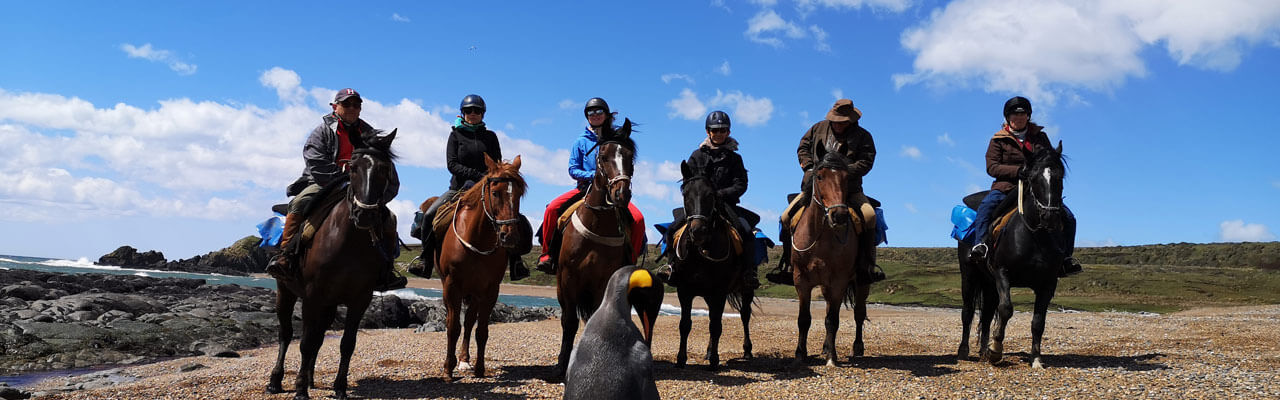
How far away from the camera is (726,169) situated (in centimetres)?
1103

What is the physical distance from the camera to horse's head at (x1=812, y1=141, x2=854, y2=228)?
31.8 feet

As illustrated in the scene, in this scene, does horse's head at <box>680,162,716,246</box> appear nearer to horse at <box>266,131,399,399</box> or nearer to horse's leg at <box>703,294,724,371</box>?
horse's leg at <box>703,294,724,371</box>

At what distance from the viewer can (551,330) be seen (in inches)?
836

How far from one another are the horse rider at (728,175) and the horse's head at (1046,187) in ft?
12.2

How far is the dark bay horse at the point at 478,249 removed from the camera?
923 cm

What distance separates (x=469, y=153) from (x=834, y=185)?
5.20m

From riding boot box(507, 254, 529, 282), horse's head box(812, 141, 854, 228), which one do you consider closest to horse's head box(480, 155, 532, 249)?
riding boot box(507, 254, 529, 282)

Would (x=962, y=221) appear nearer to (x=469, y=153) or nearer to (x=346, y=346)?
(x=469, y=153)

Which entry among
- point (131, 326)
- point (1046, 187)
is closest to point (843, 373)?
point (1046, 187)

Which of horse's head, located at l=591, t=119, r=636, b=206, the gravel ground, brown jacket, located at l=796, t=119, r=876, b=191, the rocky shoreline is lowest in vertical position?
the rocky shoreline

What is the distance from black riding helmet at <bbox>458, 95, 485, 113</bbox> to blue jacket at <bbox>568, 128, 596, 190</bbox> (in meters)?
1.73

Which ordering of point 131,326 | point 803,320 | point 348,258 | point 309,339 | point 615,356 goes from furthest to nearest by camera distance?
point 131,326, point 803,320, point 309,339, point 348,258, point 615,356

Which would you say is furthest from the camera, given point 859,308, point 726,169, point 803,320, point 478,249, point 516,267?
point 859,308

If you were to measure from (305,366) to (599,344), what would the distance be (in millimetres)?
→ 4944
